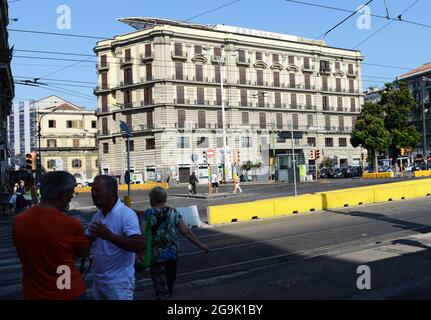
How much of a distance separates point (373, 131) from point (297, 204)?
37399mm

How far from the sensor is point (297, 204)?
1862 cm

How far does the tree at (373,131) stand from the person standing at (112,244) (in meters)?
51.6

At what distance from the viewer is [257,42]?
7025 centimetres

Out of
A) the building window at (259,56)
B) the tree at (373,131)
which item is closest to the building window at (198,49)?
the building window at (259,56)

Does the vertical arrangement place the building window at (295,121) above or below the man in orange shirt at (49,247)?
above

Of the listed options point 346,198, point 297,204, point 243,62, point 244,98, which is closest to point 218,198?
point 346,198

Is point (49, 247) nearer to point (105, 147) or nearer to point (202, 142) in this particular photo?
point (202, 142)

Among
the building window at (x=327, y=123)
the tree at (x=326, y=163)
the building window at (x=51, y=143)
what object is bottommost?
the tree at (x=326, y=163)

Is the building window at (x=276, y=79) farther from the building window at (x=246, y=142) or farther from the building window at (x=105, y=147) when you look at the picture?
the building window at (x=105, y=147)

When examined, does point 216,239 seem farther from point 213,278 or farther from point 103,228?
point 103,228

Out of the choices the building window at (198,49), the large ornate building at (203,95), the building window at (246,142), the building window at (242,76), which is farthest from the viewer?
the building window at (242,76)

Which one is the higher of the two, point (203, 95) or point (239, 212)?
point (203, 95)

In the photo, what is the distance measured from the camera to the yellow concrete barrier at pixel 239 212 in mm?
16422

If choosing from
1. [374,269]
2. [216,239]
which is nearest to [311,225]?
[216,239]
